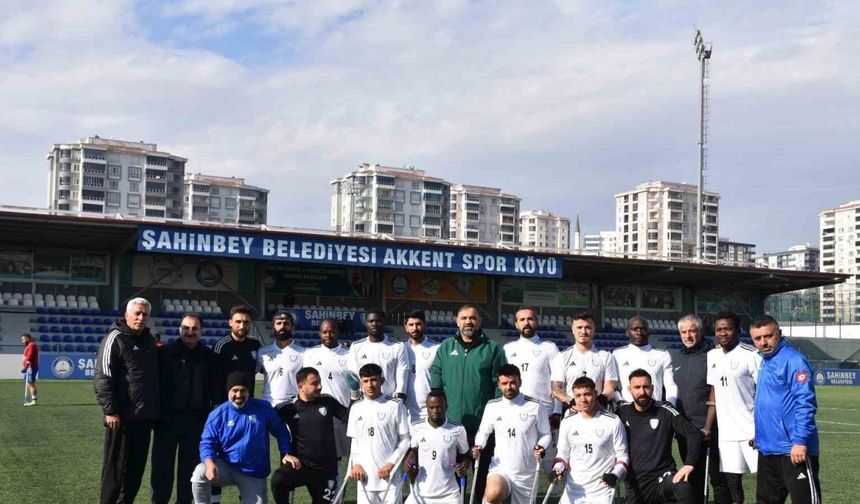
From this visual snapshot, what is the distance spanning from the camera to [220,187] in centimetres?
14200

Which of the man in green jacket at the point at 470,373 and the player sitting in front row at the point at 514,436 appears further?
the man in green jacket at the point at 470,373

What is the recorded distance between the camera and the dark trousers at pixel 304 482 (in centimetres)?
753

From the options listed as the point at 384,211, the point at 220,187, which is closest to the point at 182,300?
the point at 384,211

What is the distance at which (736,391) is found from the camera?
831 cm

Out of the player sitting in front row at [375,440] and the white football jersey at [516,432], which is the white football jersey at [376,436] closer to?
the player sitting in front row at [375,440]

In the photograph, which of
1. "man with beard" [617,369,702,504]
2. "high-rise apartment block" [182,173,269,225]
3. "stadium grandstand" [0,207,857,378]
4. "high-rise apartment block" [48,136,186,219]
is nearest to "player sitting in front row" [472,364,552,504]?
"man with beard" [617,369,702,504]

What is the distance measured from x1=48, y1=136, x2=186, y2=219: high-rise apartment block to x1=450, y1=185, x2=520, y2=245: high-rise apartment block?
45873 millimetres

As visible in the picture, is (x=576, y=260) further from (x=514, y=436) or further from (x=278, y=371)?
(x=514, y=436)

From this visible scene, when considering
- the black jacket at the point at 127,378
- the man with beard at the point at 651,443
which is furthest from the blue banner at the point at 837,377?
the black jacket at the point at 127,378

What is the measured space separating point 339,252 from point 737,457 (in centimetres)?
2431

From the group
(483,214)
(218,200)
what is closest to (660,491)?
(218,200)

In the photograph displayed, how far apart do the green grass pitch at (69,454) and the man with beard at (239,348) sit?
5.29 ft

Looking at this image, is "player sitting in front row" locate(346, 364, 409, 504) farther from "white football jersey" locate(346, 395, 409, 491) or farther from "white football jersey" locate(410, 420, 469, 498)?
"white football jersey" locate(410, 420, 469, 498)

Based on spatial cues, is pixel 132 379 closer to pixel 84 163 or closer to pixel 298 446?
pixel 298 446
